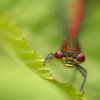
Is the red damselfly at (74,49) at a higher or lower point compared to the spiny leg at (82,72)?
higher

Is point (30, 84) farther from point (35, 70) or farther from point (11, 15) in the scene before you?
point (11, 15)

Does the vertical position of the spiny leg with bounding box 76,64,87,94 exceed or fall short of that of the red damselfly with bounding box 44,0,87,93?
it falls short

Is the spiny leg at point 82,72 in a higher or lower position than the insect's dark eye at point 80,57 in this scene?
lower

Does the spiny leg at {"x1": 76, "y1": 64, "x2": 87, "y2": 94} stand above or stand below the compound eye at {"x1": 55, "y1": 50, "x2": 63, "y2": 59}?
below

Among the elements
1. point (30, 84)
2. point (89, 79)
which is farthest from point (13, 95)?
point (89, 79)
